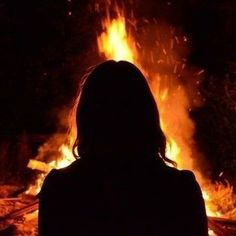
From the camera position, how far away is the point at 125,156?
6.52 feet

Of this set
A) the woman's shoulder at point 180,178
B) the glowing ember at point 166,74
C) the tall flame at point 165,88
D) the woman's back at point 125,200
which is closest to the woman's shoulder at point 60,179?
the woman's back at point 125,200

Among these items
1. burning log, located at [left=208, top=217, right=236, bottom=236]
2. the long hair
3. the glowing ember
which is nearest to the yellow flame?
the glowing ember

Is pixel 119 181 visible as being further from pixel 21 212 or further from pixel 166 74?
pixel 166 74

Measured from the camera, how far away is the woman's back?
193 centimetres

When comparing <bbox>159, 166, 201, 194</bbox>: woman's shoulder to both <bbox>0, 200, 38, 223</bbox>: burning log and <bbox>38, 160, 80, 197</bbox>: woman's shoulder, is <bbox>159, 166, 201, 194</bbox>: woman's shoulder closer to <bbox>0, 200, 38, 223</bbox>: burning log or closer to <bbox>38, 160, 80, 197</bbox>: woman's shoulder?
<bbox>38, 160, 80, 197</bbox>: woman's shoulder

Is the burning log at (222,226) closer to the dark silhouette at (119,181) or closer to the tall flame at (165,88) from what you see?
the tall flame at (165,88)

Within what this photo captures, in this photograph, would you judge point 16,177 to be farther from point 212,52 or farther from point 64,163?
point 212,52

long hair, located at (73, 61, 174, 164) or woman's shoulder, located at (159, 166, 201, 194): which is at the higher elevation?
long hair, located at (73, 61, 174, 164)

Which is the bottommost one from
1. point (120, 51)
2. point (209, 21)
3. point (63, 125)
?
point (63, 125)

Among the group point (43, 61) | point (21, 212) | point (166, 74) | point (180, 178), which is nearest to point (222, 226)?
point (21, 212)

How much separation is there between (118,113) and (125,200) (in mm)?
350

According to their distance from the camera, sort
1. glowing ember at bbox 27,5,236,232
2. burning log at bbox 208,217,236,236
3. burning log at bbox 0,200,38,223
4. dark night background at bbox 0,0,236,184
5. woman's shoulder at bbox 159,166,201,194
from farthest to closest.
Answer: dark night background at bbox 0,0,236,184 → glowing ember at bbox 27,5,236,232 → burning log at bbox 0,200,38,223 → burning log at bbox 208,217,236,236 → woman's shoulder at bbox 159,166,201,194

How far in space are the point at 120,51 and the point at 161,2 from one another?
188 cm

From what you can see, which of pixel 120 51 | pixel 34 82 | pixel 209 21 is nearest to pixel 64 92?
pixel 34 82
